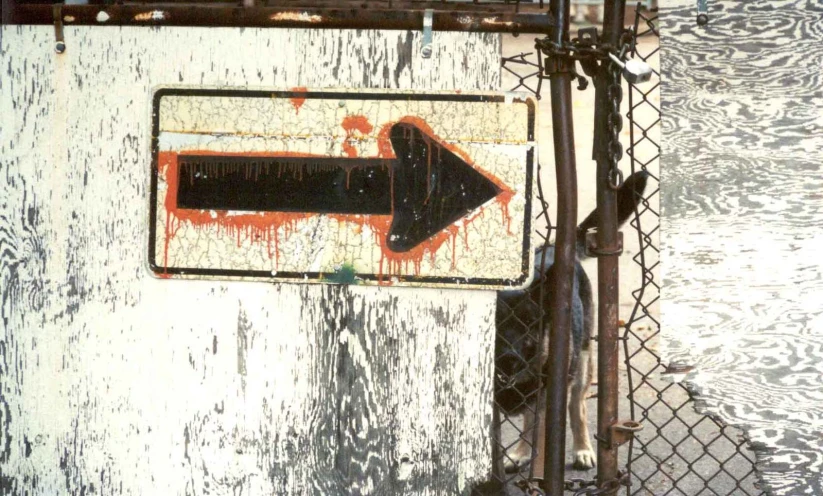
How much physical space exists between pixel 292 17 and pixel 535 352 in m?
1.78

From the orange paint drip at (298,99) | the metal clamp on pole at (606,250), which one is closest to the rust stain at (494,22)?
the orange paint drip at (298,99)

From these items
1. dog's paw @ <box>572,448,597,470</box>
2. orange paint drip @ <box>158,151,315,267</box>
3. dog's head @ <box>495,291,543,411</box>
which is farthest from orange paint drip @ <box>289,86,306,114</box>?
dog's paw @ <box>572,448,597,470</box>

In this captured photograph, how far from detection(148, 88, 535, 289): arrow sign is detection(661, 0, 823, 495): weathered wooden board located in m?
0.46

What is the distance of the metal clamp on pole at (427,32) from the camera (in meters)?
1.92

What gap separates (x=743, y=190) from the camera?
6.62 feet

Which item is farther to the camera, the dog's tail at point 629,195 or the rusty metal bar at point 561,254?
the dog's tail at point 629,195

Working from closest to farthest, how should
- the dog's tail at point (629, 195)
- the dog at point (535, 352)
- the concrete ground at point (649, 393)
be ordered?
the dog's tail at point (629, 195)
the concrete ground at point (649, 393)
the dog at point (535, 352)

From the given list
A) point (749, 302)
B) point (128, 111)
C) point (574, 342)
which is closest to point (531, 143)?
point (749, 302)

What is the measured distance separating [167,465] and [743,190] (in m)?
1.78

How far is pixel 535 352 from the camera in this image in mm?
3100

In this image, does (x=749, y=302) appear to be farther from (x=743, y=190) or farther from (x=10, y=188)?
(x=10, y=188)

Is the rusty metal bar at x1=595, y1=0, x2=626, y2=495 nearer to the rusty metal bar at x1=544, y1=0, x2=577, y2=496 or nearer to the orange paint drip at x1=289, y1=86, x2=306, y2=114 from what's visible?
the rusty metal bar at x1=544, y1=0, x2=577, y2=496

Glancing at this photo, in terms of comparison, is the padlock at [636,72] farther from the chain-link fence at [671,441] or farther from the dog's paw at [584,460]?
the dog's paw at [584,460]

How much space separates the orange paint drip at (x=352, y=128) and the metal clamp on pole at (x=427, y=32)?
0.24 m
